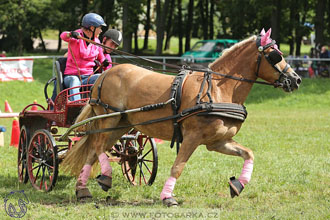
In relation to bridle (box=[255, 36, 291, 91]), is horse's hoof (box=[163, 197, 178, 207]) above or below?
below

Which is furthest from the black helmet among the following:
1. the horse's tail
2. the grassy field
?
the grassy field

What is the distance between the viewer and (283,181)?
319 inches

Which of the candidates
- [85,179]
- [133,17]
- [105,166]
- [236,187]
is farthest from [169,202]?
[133,17]

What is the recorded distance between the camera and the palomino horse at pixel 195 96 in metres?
6.59

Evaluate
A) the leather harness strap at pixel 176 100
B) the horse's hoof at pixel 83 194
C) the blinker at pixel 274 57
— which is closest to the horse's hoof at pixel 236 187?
the leather harness strap at pixel 176 100

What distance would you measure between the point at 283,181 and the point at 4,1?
1037 inches

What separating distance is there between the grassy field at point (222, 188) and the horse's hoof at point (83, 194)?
10cm

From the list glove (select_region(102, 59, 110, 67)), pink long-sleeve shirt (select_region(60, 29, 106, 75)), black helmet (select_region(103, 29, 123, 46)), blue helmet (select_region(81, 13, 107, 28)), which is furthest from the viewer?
black helmet (select_region(103, 29, 123, 46))

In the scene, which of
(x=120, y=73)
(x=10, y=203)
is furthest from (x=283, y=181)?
(x=10, y=203)

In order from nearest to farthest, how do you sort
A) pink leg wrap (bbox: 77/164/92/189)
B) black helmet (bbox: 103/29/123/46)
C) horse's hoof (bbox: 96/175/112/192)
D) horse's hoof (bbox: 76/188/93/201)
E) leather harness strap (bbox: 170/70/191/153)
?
leather harness strap (bbox: 170/70/191/153) → horse's hoof (bbox: 96/175/112/192) → horse's hoof (bbox: 76/188/93/201) → pink leg wrap (bbox: 77/164/92/189) → black helmet (bbox: 103/29/123/46)

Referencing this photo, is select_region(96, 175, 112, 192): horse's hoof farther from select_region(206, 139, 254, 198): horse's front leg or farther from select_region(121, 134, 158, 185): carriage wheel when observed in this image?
select_region(206, 139, 254, 198): horse's front leg

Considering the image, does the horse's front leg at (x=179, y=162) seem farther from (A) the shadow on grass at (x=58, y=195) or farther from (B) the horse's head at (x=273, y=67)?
(B) the horse's head at (x=273, y=67)

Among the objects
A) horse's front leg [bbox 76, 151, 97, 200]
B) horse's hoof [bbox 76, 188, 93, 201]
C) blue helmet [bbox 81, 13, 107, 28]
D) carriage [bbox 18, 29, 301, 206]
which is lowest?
horse's hoof [bbox 76, 188, 93, 201]

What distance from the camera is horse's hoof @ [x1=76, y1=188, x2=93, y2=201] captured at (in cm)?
719
